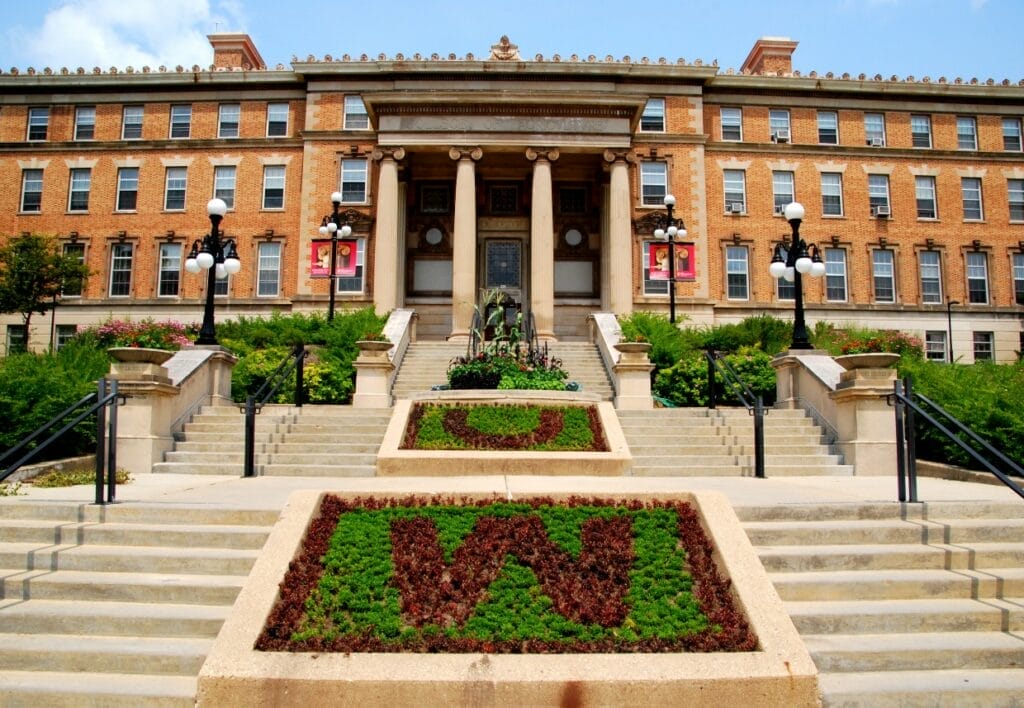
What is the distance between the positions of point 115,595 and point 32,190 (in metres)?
37.9

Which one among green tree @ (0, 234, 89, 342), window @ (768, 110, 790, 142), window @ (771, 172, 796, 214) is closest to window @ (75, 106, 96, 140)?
green tree @ (0, 234, 89, 342)

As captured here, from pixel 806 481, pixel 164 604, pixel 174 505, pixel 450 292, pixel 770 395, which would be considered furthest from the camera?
pixel 450 292

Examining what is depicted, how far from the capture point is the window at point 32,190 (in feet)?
119

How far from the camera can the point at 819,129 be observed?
36562 millimetres

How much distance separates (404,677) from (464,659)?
414 millimetres

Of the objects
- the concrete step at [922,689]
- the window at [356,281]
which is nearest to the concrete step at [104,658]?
the concrete step at [922,689]

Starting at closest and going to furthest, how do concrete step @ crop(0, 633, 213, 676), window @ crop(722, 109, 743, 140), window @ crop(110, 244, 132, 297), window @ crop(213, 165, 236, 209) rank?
concrete step @ crop(0, 633, 213, 676) → window @ crop(110, 244, 132, 297) → window @ crop(213, 165, 236, 209) → window @ crop(722, 109, 743, 140)

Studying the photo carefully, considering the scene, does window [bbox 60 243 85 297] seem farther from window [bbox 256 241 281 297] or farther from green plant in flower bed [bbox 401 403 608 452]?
green plant in flower bed [bbox 401 403 608 452]

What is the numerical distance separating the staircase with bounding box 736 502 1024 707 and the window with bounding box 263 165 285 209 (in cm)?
3245

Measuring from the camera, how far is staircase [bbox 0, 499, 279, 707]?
516cm

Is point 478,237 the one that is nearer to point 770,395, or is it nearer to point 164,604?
point 770,395

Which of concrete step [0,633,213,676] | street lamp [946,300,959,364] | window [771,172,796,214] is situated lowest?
concrete step [0,633,213,676]

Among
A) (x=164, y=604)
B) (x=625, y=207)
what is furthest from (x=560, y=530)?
(x=625, y=207)

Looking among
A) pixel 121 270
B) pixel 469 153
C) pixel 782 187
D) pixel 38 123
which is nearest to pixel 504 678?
pixel 469 153
